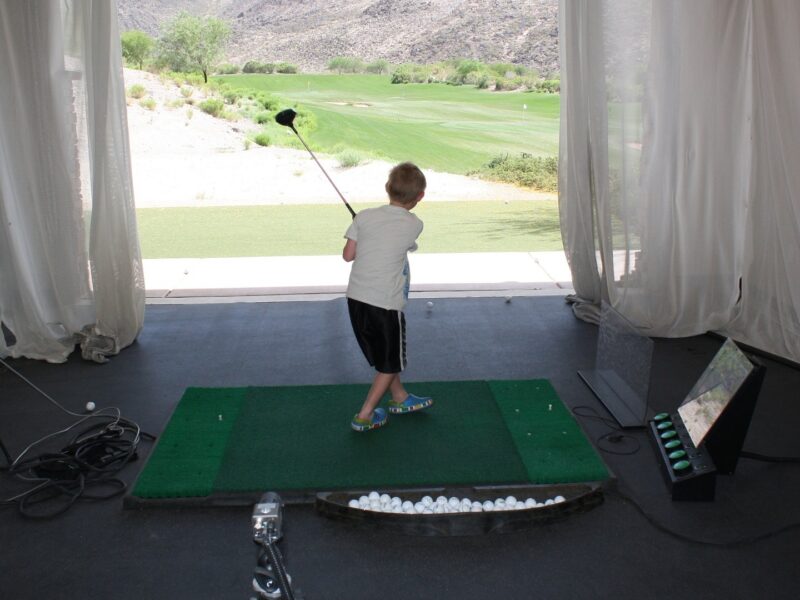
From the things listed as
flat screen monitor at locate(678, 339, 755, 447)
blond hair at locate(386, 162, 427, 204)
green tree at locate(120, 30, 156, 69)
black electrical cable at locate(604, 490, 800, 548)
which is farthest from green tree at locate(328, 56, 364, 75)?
black electrical cable at locate(604, 490, 800, 548)

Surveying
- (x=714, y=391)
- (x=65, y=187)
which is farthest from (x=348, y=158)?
(x=714, y=391)

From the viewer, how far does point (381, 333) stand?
8.78 feet

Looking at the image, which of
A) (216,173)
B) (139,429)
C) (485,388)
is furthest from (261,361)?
(216,173)

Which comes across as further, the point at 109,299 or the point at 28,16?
the point at 109,299

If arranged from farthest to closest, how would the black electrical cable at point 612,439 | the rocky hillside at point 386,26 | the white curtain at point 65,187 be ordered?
the rocky hillside at point 386,26, the white curtain at point 65,187, the black electrical cable at point 612,439

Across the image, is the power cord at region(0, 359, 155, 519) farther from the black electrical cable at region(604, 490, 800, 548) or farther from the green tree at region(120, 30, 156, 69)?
the green tree at region(120, 30, 156, 69)

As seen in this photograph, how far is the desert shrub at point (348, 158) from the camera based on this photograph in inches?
320

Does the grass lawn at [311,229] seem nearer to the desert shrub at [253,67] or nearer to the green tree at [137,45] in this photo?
the desert shrub at [253,67]

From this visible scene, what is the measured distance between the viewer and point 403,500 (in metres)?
2.37

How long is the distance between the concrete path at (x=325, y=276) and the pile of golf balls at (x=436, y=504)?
246 cm

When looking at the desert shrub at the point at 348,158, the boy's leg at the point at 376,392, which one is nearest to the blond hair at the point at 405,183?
the boy's leg at the point at 376,392

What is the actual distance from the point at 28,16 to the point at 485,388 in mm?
2686

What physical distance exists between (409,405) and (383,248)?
66 centimetres

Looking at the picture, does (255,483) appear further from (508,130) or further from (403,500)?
(508,130)
